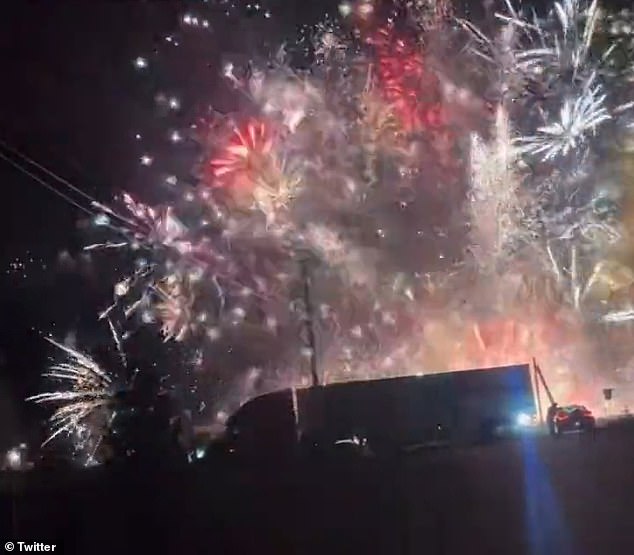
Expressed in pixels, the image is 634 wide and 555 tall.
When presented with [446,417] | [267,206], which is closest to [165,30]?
[267,206]

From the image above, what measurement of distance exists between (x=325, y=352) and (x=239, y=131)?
545mm

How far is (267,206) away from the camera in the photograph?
6.73 feet

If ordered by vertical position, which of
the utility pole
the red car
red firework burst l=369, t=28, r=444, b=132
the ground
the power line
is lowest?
the ground

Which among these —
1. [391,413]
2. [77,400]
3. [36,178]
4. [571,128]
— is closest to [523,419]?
[391,413]

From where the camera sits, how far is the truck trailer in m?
1.75

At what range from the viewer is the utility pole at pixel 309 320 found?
1863 mm

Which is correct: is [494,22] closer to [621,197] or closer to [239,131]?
[621,197]

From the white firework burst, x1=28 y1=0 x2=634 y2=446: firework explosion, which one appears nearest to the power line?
x1=28 y1=0 x2=634 y2=446: firework explosion

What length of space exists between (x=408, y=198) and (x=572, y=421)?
62cm

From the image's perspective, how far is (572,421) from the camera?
70.1 inches

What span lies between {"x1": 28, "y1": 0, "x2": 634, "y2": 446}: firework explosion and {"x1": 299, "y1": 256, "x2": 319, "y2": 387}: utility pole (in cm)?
1

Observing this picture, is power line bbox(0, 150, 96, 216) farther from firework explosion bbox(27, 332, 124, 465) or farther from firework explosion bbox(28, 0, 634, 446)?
firework explosion bbox(27, 332, 124, 465)

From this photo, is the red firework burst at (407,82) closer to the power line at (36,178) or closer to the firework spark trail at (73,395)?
the power line at (36,178)

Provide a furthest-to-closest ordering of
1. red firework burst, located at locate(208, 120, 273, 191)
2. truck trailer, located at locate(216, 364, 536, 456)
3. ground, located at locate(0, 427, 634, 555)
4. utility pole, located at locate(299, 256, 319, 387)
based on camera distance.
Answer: red firework burst, located at locate(208, 120, 273, 191) → utility pole, located at locate(299, 256, 319, 387) → truck trailer, located at locate(216, 364, 536, 456) → ground, located at locate(0, 427, 634, 555)
